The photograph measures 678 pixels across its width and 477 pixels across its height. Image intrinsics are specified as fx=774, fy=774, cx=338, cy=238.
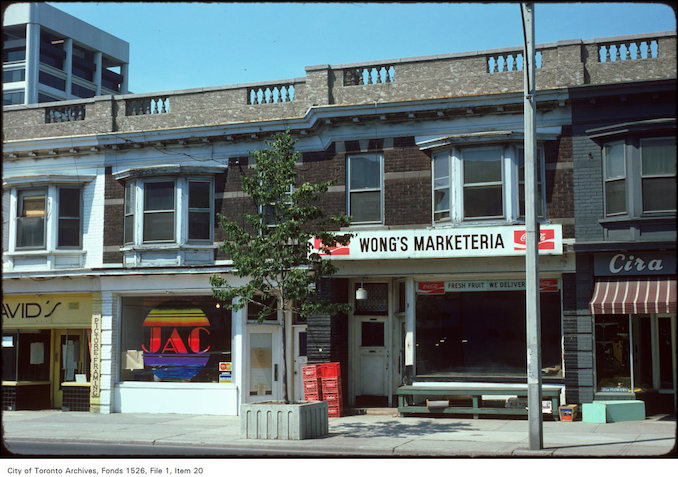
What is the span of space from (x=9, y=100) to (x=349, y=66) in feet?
195

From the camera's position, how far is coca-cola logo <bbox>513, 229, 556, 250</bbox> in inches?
684

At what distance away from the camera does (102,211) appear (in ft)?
71.3

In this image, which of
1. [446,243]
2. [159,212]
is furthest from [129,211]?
[446,243]

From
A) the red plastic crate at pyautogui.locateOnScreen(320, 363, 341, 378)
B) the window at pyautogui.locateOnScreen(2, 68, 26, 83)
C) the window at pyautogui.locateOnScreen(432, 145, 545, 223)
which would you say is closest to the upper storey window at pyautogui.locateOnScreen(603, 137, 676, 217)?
the window at pyautogui.locateOnScreen(432, 145, 545, 223)

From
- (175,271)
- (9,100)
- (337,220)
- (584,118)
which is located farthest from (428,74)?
(9,100)

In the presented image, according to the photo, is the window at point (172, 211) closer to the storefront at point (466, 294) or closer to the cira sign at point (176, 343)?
the cira sign at point (176, 343)

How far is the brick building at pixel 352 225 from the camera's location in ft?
58.4

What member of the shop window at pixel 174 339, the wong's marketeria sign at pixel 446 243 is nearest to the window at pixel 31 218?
the shop window at pixel 174 339

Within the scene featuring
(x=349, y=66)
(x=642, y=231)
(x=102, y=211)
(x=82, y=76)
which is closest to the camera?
(x=642, y=231)

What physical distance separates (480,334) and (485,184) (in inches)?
141

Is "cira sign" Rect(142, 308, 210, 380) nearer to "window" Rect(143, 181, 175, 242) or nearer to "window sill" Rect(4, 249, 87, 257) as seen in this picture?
"window" Rect(143, 181, 175, 242)

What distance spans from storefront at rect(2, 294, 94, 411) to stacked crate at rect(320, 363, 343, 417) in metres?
7.11

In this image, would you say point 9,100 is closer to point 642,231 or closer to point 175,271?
point 175,271

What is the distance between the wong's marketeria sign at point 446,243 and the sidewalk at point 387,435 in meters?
3.83
